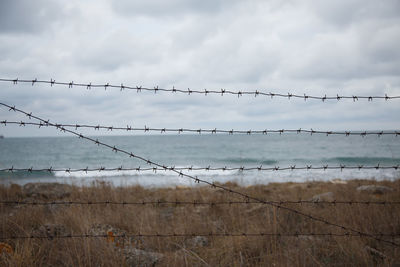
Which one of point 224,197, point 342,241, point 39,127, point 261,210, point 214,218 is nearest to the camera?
point 39,127

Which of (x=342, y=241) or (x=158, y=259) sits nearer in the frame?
(x=158, y=259)

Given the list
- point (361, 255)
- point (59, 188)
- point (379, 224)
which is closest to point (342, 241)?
point (361, 255)

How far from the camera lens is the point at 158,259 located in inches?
115

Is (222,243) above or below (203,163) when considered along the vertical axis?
below

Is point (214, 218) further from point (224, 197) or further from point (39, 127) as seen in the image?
point (39, 127)

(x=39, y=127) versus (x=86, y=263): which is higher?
(x=39, y=127)

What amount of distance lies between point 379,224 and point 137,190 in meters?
6.78

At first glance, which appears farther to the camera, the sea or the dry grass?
the sea

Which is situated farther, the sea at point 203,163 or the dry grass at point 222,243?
the sea at point 203,163

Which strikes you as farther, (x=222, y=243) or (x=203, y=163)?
(x=203, y=163)

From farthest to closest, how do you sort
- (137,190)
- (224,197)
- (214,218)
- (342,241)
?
(137,190)
(224,197)
(214,218)
(342,241)

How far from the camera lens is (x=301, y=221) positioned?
4562mm

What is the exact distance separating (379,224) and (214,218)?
101 inches

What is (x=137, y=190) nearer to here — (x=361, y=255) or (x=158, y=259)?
(x=158, y=259)
